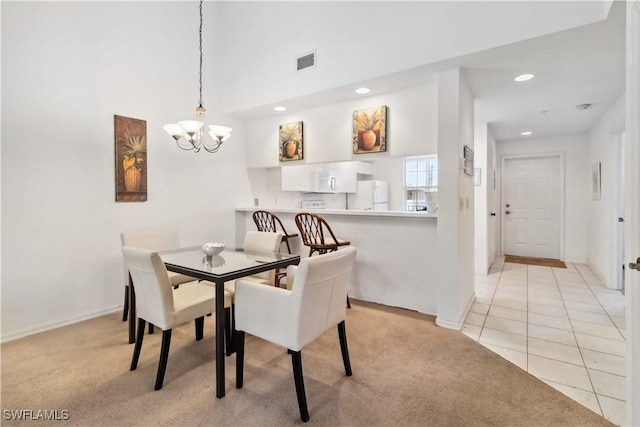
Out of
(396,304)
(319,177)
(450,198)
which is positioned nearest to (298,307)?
(450,198)

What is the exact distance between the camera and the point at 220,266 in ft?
6.84

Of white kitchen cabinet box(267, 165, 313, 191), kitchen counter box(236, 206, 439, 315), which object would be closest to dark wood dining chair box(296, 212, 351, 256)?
kitchen counter box(236, 206, 439, 315)

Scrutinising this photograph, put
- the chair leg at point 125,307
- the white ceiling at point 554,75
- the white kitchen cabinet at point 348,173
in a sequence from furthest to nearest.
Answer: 1. the white kitchen cabinet at point 348,173
2. the chair leg at point 125,307
3. the white ceiling at point 554,75

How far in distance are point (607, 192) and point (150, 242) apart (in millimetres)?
5643

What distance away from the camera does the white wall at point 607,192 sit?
396 cm

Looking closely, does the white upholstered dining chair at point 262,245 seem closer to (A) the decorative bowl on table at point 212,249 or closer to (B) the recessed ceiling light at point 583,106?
(A) the decorative bowl on table at point 212,249

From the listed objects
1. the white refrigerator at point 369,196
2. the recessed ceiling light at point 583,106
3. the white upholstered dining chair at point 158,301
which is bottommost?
the white upholstered dining chair at point 158,301

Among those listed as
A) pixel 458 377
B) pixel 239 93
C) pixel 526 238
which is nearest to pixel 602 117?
pixel 526 238

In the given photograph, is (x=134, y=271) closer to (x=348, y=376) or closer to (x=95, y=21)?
(x=348, y=376)

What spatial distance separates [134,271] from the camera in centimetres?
197

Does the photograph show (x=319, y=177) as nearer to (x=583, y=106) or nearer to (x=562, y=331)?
(x=583, y=106)

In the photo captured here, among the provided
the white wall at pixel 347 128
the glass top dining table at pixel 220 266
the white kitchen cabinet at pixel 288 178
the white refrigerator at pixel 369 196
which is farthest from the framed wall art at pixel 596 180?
the glass top dining table at pixel 220 266

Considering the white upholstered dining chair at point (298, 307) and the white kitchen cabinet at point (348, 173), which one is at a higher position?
the white kitchen cabinet at point (348, 173)

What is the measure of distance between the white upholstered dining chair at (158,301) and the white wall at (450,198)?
2046mm
